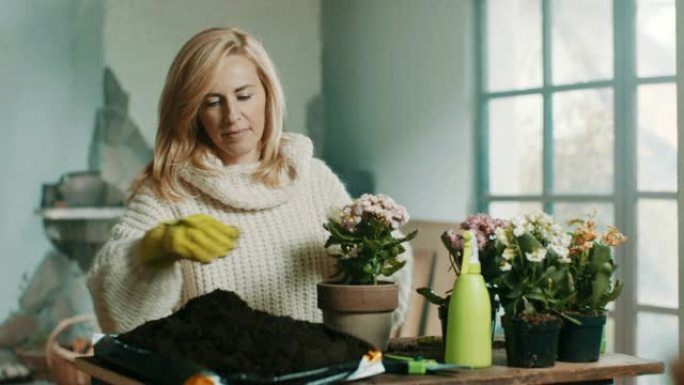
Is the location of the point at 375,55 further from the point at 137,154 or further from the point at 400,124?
the point at 137,154

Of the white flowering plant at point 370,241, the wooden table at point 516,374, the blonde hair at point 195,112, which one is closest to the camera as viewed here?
the wooden table at point 516,374

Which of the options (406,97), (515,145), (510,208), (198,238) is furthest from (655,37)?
(198,238)

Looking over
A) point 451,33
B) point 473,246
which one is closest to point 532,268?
point 473,246

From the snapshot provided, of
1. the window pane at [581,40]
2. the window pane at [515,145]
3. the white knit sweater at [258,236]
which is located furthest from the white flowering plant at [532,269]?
the window pane at [515,145]

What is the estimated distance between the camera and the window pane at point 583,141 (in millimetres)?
4316

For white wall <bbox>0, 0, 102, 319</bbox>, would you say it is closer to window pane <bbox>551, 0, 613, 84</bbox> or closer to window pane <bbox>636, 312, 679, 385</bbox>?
window pane <bbox>551, 0, 613, 84</bbox>

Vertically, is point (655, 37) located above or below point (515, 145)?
above

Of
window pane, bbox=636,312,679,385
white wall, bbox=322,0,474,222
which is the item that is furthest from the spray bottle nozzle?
white wall, bbox=322,0,474,222

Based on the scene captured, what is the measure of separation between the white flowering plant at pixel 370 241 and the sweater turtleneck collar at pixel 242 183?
1.53 feet

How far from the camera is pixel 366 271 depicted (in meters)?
2.16

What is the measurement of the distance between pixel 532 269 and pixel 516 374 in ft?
0.75

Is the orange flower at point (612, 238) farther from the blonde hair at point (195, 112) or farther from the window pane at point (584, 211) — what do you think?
the window pane at point (584, 211)

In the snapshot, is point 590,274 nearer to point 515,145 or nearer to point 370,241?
point 370,241

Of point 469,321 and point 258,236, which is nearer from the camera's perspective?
point 469,321
